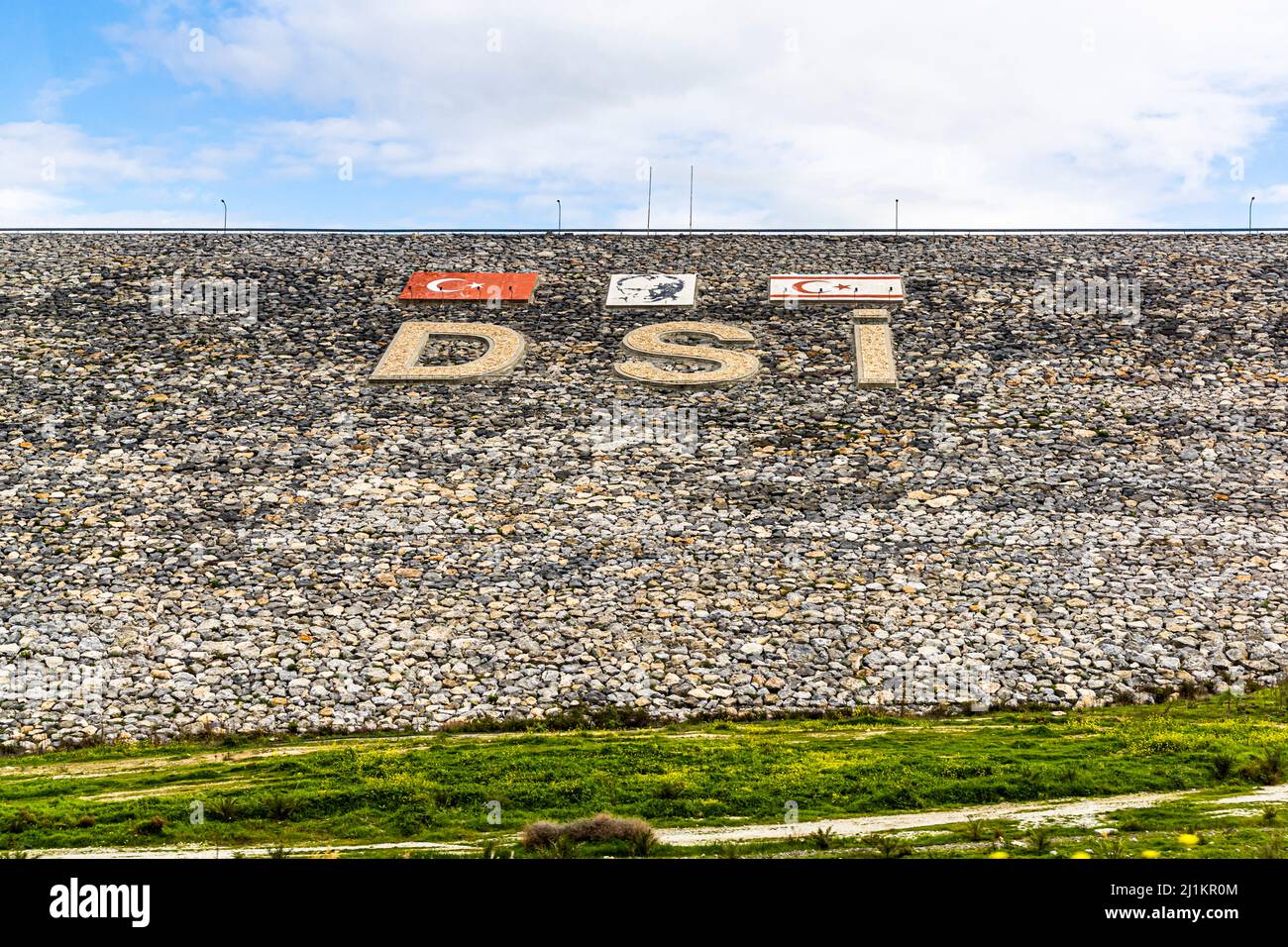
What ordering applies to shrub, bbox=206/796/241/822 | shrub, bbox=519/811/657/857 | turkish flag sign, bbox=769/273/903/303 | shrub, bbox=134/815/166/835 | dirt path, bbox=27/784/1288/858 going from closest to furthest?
shrub, bbox=519/811/657/857, dirt path, bbox=27/784/1288/858, shrub, bbox=134/815/166/835, shrub, bbox=206/796/241/822, turkish flag sign, bbox=769/273/903/303

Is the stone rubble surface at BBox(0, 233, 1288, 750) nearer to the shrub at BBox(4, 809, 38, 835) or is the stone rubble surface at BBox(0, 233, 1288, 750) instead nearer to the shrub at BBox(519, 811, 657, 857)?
the shrub at BBox(4, 809, 38, 835)

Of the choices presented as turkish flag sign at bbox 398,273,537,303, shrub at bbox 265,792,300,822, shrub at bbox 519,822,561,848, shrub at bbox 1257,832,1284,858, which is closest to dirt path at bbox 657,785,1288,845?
shrub at bbox 519,822,561,848

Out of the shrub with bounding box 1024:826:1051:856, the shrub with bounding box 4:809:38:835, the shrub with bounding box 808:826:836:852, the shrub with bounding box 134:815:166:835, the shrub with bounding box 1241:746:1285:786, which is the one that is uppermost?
the shrub with bounding box 1024:826:1051:856

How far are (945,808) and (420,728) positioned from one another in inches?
256

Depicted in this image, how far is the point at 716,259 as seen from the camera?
27250mm

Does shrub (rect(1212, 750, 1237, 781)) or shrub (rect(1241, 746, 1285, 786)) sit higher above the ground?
shrub (rect(1241, 746, 1285, 786))

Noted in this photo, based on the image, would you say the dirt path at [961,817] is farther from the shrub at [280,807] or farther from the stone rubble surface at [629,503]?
the stone rubble surface at [629,503]

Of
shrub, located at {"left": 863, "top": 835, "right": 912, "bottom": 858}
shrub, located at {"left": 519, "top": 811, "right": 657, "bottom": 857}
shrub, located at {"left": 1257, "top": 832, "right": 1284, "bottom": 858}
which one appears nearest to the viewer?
shrub, located at {"left": 1257, "top": 832, "right": 1284, "bottom": 858}

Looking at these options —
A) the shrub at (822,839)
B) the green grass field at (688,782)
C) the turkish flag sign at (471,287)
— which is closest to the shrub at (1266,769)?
the green grass field at (688,782)

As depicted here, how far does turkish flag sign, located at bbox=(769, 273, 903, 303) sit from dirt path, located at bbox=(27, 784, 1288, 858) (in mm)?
16393

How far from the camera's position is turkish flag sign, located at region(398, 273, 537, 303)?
84.2ft

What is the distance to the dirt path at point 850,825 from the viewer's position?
9172mm
